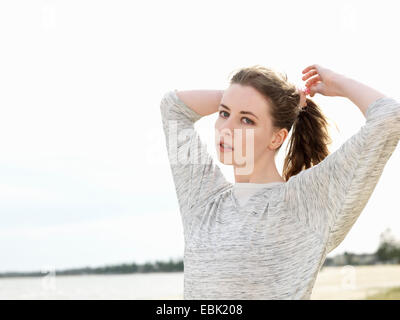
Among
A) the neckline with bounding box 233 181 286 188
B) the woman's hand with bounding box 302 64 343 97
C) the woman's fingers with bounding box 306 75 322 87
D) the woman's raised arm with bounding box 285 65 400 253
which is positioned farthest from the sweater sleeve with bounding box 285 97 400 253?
the woman's fingers with bounding box 306 75 322 87

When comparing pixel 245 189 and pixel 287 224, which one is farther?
pixel 245 189

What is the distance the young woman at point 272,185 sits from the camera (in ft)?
6.09

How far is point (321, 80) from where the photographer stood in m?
2.20

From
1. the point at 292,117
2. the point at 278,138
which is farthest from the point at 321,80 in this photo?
the point at 278,138

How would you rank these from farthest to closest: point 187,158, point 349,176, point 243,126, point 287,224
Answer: point 187,158 < point 243,126 < point 287,224 < point 349,176

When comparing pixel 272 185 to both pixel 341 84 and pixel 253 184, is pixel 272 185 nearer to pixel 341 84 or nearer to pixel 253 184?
pixel 253 184

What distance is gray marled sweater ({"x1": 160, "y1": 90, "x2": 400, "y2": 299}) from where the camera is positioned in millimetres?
1826

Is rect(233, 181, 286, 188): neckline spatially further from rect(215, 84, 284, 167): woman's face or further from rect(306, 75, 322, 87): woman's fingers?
rect(306, 75, 322, 87): woman's fingers

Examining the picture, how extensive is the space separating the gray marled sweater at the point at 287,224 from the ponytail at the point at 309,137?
9.7 inches

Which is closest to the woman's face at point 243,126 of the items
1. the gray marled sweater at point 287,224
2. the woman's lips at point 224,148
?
the woman's lips at point 224,148

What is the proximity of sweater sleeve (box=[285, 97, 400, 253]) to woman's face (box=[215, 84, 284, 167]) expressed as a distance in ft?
0.83

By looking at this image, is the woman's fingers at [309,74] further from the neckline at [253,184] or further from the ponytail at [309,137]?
the neckline at [253,184]

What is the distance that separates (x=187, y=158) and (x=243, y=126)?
40 cm
